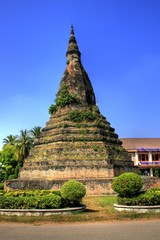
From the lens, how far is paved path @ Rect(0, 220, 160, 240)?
344 inches

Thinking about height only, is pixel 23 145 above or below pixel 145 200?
above

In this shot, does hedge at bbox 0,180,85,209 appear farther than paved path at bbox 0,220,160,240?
Yes

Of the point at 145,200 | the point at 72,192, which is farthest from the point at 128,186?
the point at 72,192

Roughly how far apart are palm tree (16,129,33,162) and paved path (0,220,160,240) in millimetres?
33009

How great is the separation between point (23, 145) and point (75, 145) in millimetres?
22304

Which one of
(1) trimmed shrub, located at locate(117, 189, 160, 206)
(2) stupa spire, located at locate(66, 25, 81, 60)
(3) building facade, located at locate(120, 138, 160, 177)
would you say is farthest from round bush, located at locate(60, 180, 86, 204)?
(3) building facade, located at locate(120, 138, 160, 177)

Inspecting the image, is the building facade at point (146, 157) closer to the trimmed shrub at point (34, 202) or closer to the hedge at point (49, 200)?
the hedge at point (49, 200)

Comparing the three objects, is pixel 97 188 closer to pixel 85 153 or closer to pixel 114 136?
pixel 85 153

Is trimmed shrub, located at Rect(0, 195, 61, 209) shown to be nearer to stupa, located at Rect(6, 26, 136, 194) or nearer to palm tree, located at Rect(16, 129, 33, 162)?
stupa, located at Rect(6, 26, 136, 194)

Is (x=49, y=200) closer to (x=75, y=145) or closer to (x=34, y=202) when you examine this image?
(x=34, y=202)

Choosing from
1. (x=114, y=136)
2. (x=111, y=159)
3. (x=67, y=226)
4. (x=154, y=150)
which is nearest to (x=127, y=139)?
(x=154, y=150)

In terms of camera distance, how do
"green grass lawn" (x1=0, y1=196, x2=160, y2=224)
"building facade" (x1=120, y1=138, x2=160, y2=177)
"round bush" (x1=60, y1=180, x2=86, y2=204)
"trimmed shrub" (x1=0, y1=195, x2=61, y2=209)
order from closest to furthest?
"green grass lawn" (x1=0, y1=196, x2=160, y2=224) < "trimmed shrub" (x1=0, y1=195, x2=61, y2=209) < "round bush" (x1=60, y1=180, x2=86, y2=204) < "building facade" (x1=120, y1=138, x2=160, y2=177)

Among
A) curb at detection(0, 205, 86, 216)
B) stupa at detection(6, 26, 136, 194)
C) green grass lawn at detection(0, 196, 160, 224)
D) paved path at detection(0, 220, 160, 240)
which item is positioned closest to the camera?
paved path at detection(0, 220, 160, 240)

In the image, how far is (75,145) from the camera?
76.9 ft
